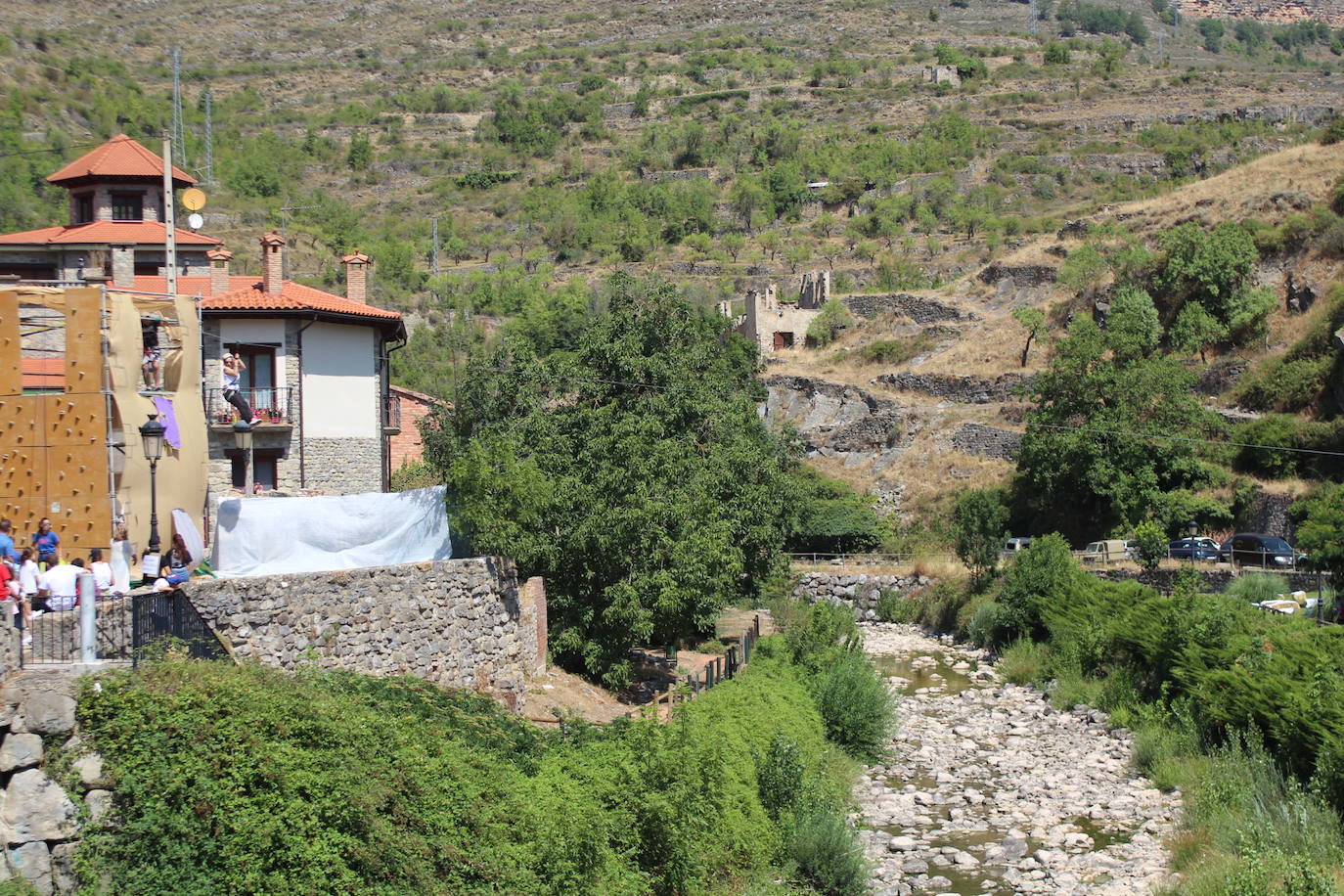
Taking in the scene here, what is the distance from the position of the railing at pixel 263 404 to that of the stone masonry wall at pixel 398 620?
32.4 feet

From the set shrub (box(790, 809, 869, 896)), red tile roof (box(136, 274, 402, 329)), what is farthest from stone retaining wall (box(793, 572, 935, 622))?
shrub (box(790, 809, 869, 896))

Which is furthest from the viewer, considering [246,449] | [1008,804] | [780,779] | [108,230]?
[108,230]

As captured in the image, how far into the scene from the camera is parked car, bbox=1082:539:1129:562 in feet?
127

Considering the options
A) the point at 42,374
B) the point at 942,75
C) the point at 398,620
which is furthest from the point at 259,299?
the point at 942,75

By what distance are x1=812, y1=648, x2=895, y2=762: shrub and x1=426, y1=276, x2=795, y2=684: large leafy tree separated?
2.83 meters

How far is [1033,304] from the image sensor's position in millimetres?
65250

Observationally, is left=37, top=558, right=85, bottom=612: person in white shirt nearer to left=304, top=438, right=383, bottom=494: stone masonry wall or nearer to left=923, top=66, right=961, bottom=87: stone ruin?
left=304, top=438, right=383, bottom=494: stone masonry wall

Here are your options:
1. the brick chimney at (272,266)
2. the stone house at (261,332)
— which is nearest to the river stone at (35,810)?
the stone house at (261,332)

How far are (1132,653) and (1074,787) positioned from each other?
6.94 m

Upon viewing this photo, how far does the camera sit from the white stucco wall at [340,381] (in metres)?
29.0

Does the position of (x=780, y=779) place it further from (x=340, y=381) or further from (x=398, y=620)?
(x=340, y=381)

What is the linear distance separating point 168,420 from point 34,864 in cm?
918

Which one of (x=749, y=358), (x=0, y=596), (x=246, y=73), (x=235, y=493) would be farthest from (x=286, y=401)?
(x=246, y=73)

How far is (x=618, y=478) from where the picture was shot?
24.6 m
